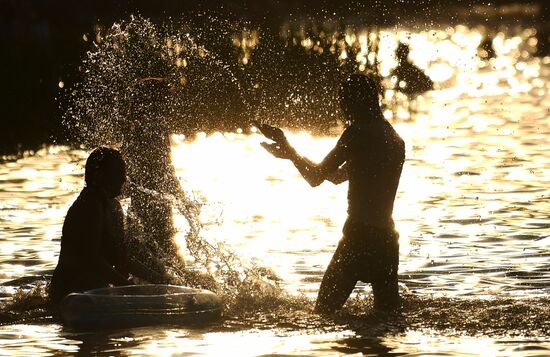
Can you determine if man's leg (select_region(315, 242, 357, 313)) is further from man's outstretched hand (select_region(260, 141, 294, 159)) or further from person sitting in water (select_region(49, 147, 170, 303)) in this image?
person sitting in water (select_region(49, 147, 170, 303))

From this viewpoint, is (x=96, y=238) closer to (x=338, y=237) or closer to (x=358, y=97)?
(x=358, y=97)

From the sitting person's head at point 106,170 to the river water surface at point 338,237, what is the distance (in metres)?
1.16

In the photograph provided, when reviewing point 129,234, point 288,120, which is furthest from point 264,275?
point 288,120

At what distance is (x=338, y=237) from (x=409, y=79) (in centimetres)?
2832

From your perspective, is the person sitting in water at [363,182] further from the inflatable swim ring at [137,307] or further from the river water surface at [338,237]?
the inflatable swim ring at [137,307]

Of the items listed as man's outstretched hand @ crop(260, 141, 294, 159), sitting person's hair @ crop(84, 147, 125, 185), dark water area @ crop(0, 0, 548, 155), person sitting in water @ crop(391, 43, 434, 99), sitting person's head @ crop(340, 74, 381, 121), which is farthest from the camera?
person sitting in water @ crop(391, 43, 434, 99)

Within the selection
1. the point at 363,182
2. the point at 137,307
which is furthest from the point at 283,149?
the point at 137,307

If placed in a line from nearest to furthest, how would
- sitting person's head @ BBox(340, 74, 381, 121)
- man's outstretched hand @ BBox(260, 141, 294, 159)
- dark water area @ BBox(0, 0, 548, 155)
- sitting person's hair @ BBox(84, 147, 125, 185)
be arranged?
sitting person's head @ BBox(340, 74, 381, 121) → man's outstretched hand @ BBox(260, 141, 294, 159) → sitting person's hair @ BBox(84, 147, 125, 185) → dark water area @ BBox(0, 0, 548, 155)

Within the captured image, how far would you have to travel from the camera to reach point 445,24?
8225cm

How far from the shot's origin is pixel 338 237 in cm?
1697

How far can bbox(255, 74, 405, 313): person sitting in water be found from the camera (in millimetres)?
10672

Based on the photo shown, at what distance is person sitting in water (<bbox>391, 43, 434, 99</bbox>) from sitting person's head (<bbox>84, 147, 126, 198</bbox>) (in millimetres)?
27304

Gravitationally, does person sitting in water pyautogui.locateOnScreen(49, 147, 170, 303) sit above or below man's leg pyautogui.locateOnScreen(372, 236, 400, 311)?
above

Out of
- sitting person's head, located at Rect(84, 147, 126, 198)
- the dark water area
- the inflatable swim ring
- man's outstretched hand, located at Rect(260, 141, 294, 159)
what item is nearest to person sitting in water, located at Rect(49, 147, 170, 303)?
sitting person's head, located at Rect(84, 147, 126, 198)
